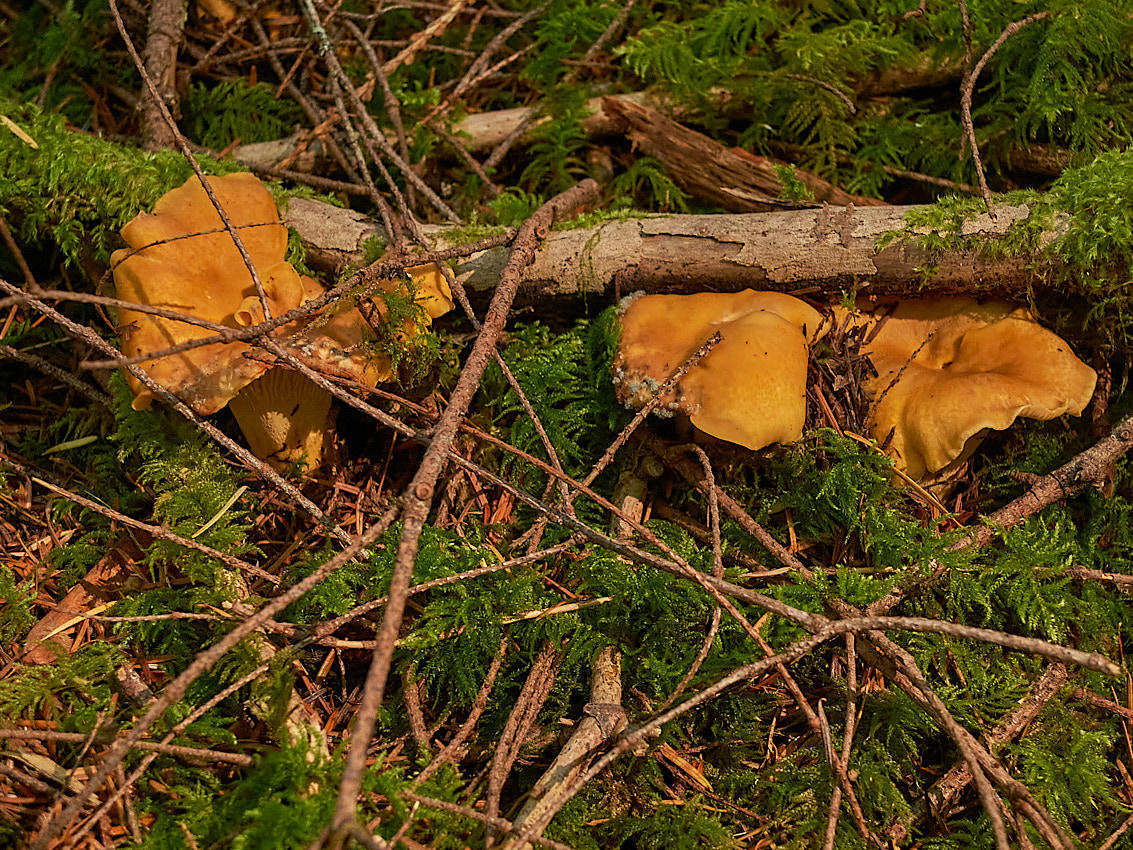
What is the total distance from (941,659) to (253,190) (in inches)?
118

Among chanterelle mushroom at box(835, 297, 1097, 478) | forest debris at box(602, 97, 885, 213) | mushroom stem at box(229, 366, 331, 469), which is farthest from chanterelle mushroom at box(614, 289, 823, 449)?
mushroom stem at box(229, 366, 331, 469)

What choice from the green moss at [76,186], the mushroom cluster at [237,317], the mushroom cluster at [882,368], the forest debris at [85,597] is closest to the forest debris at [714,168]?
the mushroom cluster at [882,368]

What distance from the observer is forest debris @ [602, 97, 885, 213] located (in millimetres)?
3357

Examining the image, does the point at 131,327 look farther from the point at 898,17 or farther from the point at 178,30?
the point at 898,17

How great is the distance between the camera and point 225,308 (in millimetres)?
2820

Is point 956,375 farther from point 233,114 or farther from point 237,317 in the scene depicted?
point 233,114

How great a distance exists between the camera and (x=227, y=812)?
210 cm

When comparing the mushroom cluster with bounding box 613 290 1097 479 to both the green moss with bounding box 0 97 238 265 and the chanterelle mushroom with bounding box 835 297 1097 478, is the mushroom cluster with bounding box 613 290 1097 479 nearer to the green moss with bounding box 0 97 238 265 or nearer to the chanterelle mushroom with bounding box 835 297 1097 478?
the chanterelle mushroom with bounding box 835 297 1097 478

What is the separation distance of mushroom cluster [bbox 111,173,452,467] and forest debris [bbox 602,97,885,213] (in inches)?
52.3

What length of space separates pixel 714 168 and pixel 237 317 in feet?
6.92

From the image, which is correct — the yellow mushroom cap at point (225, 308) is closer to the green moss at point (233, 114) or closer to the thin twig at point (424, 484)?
the thin twig at point (424, 484)

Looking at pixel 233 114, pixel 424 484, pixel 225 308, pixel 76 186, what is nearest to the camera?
pixel 424 484

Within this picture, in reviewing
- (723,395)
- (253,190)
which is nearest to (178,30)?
(253,190)

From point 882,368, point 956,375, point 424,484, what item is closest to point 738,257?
point 882,368
